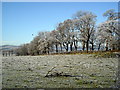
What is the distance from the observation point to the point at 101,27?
81.6 ft

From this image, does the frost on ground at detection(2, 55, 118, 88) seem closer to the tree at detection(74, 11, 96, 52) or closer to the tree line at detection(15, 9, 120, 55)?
the tree line at detection(15, 9, 120, 55)

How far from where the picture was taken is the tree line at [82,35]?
2373 cm

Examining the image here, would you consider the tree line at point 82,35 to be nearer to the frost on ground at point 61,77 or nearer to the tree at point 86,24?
the tree at point 86,24

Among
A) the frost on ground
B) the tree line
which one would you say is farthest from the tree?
the frost on ground

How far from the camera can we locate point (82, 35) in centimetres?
2638

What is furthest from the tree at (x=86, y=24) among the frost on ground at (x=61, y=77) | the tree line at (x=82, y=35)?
the frost on ground at (x=61, y=77)

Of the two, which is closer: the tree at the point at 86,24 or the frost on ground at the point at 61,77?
the frost on ground at the point at 61,77

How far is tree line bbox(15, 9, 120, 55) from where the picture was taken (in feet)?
77.9

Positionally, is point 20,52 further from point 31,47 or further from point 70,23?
point 70,23

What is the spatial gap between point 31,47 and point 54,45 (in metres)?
9.25

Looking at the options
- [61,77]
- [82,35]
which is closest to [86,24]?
[82,35]

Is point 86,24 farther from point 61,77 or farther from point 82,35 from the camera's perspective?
point 61,77

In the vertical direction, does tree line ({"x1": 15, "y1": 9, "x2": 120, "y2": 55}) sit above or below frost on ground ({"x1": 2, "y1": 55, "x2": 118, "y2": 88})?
above

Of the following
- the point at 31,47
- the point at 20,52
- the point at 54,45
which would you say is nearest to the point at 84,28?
the point at 54,45
